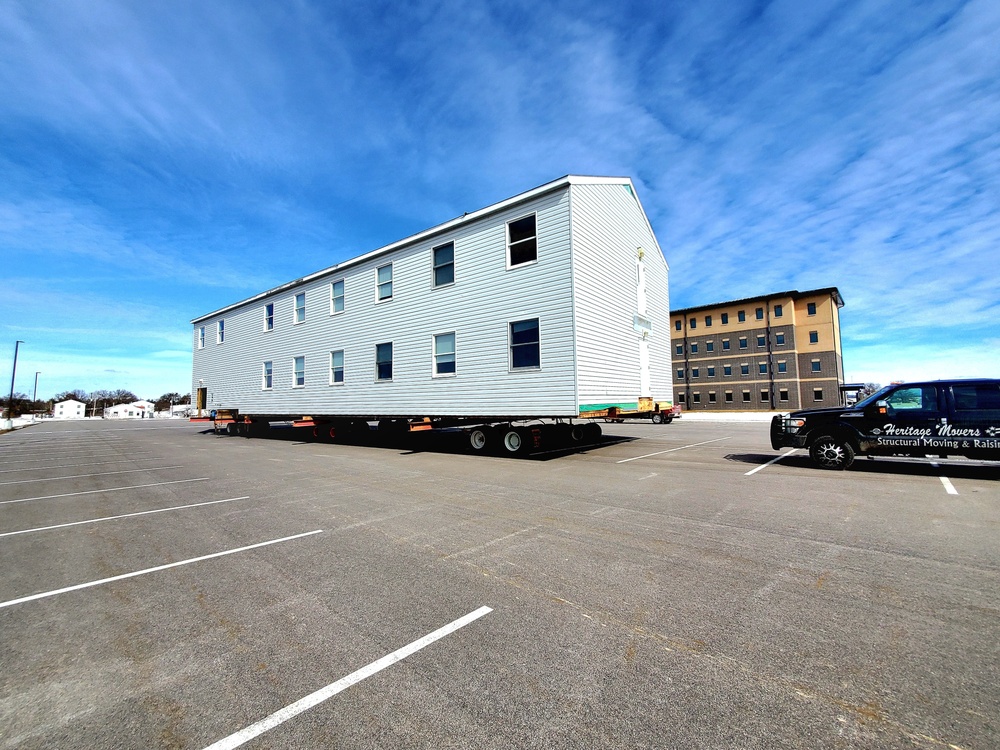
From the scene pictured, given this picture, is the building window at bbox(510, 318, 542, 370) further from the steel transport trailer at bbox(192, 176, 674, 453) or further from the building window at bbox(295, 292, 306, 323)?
the building window at bbox(295, 292, 306, 323)

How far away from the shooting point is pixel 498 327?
46.0ft

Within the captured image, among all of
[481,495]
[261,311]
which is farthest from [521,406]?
[261,311]

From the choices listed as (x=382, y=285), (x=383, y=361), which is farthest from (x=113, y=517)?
(x=382, y=285)

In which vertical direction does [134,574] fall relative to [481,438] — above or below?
below

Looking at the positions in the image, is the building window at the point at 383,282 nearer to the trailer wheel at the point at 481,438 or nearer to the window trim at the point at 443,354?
the window trim at the point at 443,354

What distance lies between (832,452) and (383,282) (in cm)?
1506

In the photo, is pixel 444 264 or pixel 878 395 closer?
pixel 878 395

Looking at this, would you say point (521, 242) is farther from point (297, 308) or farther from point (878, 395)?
point (297, 308)

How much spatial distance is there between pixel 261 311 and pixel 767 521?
23.8 metres

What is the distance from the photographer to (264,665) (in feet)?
9.72

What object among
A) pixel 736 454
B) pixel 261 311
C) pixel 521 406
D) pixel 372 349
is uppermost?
pixel 261 311

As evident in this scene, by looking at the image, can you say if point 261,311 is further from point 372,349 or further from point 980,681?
point 980,681

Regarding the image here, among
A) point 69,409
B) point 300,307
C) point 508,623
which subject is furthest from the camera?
point 69,409

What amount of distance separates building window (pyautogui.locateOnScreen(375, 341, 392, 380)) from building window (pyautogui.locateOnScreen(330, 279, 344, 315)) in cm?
328
